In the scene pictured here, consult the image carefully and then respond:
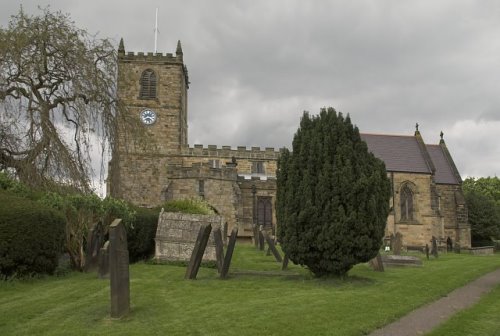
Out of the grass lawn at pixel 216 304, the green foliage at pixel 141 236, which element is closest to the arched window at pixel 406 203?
the green foliage at pixel 141 236

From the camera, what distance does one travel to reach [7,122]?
13008mm

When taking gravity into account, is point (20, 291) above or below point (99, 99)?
below

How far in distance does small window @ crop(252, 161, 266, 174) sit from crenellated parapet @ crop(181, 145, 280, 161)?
460mm

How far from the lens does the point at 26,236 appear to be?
34.4 feet

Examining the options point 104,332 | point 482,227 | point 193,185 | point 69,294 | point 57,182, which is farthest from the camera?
point 482,227

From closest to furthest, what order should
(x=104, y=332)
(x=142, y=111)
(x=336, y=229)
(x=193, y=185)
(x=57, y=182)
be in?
(x=104, y=332) < (x=336, y=229) < (x=57, y=182) < (x=193, y=185) < (x=142, y=111)

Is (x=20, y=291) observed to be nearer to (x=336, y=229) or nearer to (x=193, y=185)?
(x=336, y=229)

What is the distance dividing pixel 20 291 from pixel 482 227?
44966 mm

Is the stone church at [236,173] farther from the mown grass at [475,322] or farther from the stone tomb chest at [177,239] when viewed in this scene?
the mown grass at [475,322]

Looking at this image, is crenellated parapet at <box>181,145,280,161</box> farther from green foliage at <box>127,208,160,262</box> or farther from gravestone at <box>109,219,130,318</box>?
gravestone at <box>109,219,130,318</box>

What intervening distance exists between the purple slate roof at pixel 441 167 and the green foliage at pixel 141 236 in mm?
34186

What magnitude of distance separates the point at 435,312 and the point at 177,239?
29.7ft

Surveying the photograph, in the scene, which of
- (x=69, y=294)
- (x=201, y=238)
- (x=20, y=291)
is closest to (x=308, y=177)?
(x=201, y=238)

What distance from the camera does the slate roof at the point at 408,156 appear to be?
4375cm
